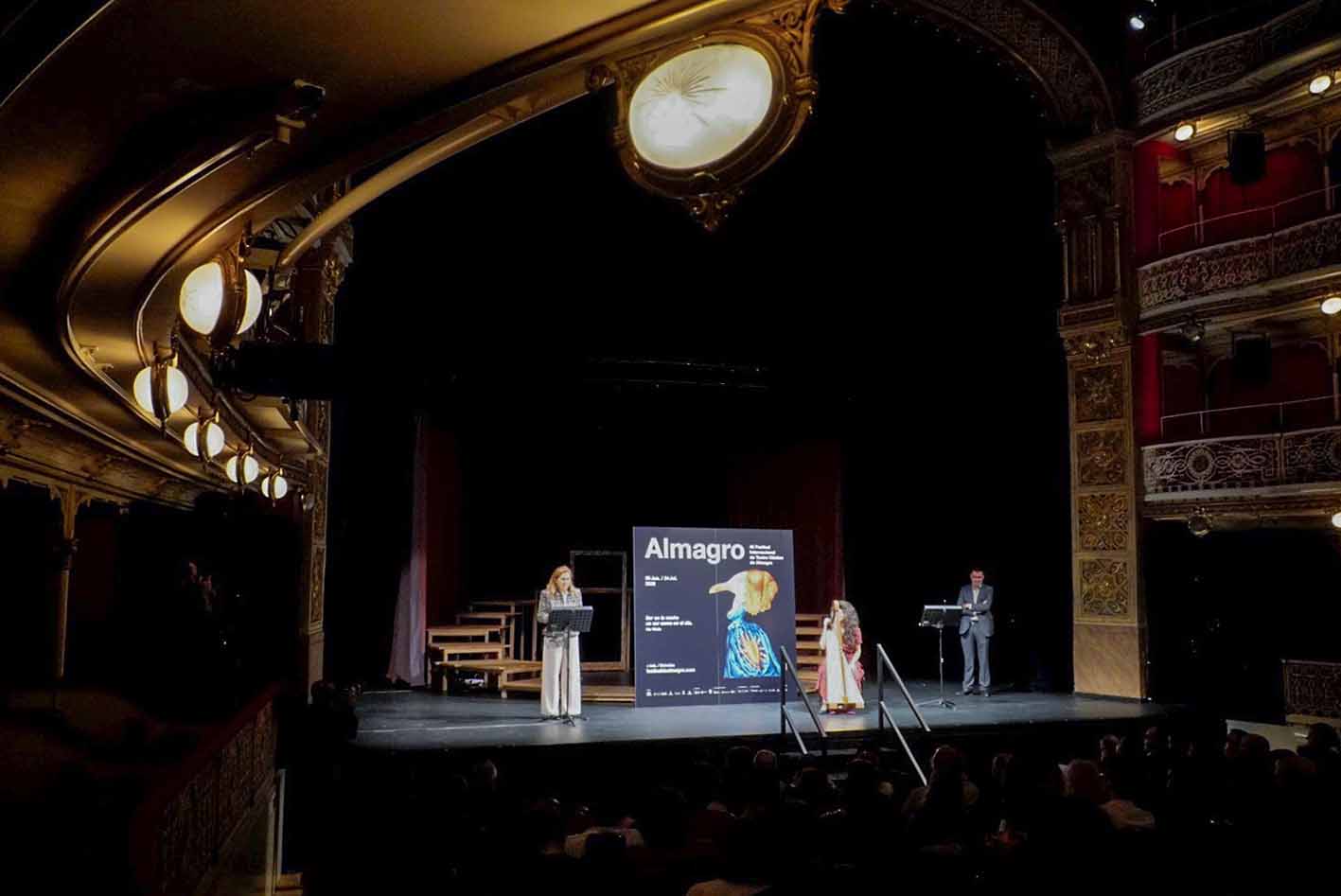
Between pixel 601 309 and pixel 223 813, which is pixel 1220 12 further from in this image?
pixel 223 813

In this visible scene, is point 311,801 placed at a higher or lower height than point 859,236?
lower

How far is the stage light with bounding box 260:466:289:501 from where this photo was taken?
36.3 ft

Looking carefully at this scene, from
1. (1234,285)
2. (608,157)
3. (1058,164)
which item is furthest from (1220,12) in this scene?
(608,157)

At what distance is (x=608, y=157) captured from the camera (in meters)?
14.8

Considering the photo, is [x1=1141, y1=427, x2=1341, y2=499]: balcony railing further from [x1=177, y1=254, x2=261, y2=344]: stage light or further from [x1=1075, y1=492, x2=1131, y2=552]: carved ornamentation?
[x1=177, y1=254, x2=261, y2=344]: stage light

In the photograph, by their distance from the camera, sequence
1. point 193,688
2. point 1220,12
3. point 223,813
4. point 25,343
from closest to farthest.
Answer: point 25,343, point 223,813, point 193,688, point 1220,12

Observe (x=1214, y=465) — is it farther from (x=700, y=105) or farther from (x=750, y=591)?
(x=700, y=105)

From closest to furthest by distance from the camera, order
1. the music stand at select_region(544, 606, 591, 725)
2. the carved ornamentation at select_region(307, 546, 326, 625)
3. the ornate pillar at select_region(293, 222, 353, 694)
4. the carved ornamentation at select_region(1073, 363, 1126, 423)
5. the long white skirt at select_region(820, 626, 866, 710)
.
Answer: the music stand at select_region(544, 606, 591, 725) < the long white skirt at select_region(820, 626, 866, 710) < the ornate pillar at select_region(293, 222, 353, 694) < the carved ornamentation at select_region(307, 546, 326, 625) < the carved ornamentation at select_region(1073, 363, 1126, 423)

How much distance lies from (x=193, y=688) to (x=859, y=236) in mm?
11214

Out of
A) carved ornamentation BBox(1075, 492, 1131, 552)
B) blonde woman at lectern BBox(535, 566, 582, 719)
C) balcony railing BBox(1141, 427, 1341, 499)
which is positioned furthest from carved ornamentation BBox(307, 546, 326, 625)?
balcony railing BBox(1141, 427, 1341, 499)

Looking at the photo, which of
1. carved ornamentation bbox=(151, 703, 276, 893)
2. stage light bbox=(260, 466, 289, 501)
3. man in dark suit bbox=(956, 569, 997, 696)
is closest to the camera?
carved ornamentation bbox=(151, 703, 276, 893)

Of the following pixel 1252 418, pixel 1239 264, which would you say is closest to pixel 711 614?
pixel 1239 264

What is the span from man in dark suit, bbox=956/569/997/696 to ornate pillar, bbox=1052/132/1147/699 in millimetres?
1999

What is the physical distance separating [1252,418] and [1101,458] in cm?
237
